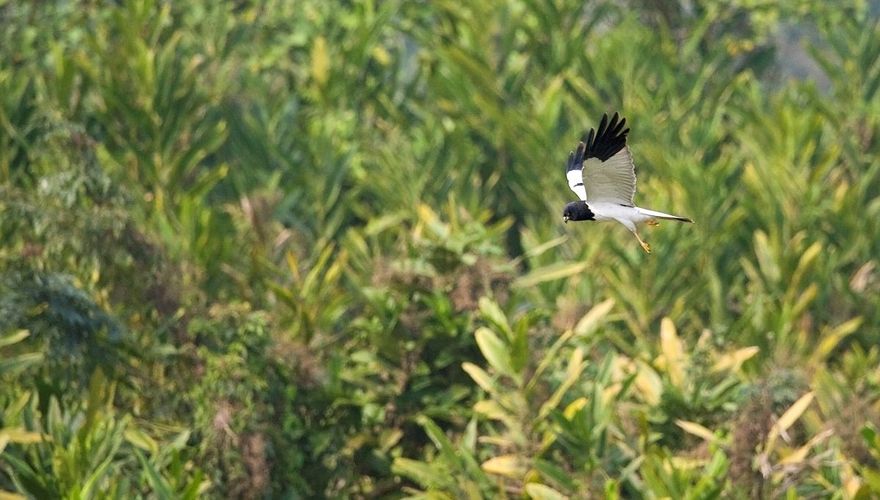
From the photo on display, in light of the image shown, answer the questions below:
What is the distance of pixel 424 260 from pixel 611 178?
13.8 feet

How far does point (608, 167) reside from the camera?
8.49 metres

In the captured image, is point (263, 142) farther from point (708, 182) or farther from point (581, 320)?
point (581, 320)

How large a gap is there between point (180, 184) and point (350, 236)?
159 centimetres

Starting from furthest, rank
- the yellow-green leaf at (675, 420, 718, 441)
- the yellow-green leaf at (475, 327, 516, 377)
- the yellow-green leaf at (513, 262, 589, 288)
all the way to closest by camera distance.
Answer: the yellow-green leaf at (513, 262, 589, 288)
the yellow-green leaf at (475, 327, 516, 377)
the yellow-green leaf at (675, 420, 718, 441)

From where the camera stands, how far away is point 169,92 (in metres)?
16.1

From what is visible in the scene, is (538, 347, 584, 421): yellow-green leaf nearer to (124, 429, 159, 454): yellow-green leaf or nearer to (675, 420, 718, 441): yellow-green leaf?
(675, 420, 718, 441): yellow-green leaf

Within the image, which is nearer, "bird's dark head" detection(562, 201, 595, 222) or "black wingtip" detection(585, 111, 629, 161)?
"black wingtip" detection(585, 111, 629, 161)

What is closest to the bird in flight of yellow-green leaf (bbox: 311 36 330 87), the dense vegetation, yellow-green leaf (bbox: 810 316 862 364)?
the dense vegetation

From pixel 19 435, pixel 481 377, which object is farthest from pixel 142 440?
pixel 481 377

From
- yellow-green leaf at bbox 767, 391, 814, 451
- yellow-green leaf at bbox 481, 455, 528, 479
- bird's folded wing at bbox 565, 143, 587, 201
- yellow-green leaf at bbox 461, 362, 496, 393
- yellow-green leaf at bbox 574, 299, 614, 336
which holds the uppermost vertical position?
bird's folded wing at bbox 565, 143, 587, 201

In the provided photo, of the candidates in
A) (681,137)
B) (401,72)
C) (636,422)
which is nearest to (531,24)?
(401,72)

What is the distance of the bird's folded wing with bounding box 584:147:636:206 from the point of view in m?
8.48

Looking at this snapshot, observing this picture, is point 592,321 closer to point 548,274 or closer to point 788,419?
point 548,274

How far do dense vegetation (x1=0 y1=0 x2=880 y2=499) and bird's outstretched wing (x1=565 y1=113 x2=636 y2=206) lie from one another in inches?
96.8
